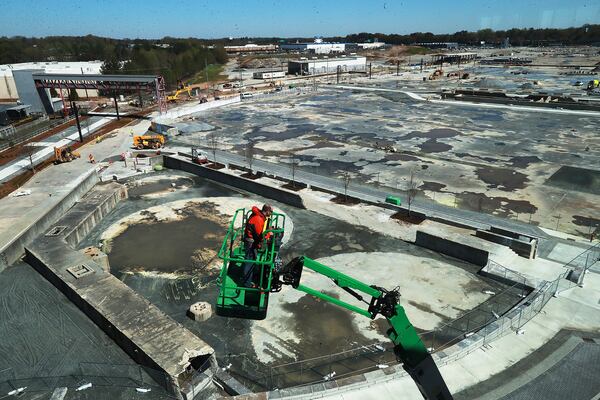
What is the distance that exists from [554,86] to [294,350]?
297 feet

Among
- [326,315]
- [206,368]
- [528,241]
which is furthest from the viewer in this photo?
[528,241]

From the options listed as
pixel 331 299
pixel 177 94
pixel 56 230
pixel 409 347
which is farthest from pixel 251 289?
pixel 177 94

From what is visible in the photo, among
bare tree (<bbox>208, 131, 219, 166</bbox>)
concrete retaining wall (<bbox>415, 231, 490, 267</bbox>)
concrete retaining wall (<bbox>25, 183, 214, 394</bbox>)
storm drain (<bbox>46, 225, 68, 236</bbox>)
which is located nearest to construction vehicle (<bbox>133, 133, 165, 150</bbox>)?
bare tree (<bbox>208, 131, 219, 166</bbox>)

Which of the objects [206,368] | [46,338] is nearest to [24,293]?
[46,338]

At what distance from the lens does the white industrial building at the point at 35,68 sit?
72.4 meters

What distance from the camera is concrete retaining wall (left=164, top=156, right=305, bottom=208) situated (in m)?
24.6

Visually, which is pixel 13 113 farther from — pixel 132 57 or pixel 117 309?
pixel 132 57

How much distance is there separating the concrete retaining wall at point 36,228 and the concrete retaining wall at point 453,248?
1836 centimetres

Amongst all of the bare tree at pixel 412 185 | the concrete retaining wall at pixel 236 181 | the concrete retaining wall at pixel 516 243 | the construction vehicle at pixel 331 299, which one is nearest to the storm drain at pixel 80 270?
the construction vehicle at pixel 331 299

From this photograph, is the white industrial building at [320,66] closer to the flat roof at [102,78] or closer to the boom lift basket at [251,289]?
the flat roof at [102,78]

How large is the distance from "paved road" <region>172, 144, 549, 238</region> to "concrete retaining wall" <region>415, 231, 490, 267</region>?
4.82m

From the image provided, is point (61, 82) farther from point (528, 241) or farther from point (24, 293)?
point (528, 241)

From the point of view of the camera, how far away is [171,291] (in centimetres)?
1644

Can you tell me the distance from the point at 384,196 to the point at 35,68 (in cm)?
7091
